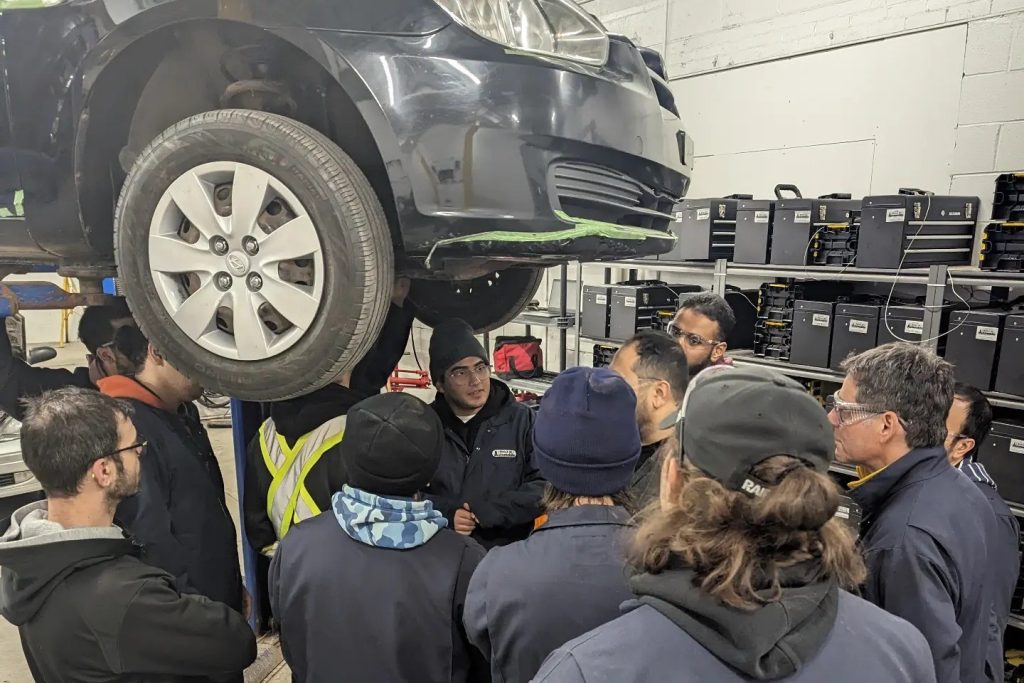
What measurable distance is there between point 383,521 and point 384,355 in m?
1.30

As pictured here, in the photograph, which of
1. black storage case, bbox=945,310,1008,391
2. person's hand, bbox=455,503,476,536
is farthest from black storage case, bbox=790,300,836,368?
person's hand, bbox=455,503,476,536

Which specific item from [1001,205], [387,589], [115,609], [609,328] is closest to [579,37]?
[387,589]

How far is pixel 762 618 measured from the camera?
730 millimetres

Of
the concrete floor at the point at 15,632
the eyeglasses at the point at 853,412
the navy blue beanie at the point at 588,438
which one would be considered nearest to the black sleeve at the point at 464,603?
the navy blue beanie at the point at 588,438

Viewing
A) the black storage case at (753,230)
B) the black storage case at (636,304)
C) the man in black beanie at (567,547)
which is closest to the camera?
the man in black beanie at (567,547)

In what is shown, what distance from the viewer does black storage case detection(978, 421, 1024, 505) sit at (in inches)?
121

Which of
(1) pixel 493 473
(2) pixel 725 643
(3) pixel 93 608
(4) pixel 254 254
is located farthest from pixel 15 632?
(2) pixel 725 643

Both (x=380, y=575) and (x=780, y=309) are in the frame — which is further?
(x=780, y=309)

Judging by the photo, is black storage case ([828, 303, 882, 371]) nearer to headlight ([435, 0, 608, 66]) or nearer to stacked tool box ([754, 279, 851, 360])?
stacked tool box ([754, 279, 851, 360])

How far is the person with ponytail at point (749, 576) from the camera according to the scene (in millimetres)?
735

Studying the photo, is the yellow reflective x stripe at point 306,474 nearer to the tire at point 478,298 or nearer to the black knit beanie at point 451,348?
the black knit beanie at point 451,348

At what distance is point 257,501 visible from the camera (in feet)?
6.65

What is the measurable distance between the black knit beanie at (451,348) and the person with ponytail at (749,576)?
149 cm

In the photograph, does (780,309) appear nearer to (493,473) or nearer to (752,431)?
(493,473)
